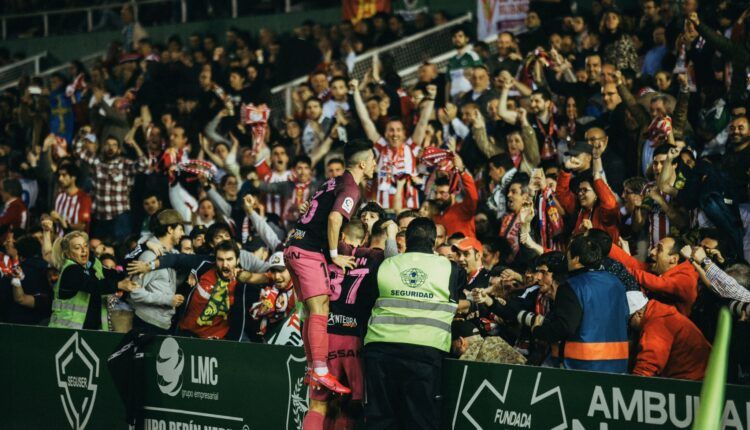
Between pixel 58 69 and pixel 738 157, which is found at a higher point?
pixel 58 69

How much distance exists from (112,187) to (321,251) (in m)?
8.05

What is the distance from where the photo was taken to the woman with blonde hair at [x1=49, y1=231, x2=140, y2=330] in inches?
376

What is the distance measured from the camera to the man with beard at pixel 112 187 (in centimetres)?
1424

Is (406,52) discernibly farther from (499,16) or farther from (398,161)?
(398,161)

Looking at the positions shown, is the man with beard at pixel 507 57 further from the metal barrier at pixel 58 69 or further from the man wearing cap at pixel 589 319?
the metal barrier at pixel 58 69

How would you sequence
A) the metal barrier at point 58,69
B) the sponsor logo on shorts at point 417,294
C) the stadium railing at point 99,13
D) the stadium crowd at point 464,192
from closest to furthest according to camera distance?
the sponsor logo on shorts at point 417,294 < the stadium crowd at point 464,192 < the stadium railing at point 99,13 < the metal barrier at point 58,69

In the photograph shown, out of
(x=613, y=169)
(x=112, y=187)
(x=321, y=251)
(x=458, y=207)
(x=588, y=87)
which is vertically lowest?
(x=321, y=251)

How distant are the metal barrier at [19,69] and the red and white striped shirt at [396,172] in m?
14.4

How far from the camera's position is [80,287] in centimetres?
956

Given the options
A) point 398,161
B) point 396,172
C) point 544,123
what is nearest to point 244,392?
point 396,172

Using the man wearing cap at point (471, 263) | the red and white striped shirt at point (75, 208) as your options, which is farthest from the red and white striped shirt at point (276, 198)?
the man wearing cap at point (471, 263)

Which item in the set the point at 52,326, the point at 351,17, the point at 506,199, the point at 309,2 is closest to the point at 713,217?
the point at 506,199

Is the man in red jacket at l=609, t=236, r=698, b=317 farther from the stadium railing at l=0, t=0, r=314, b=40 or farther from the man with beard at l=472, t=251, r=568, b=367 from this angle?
the stadium railing at l=0, t=0, r=314, b=40

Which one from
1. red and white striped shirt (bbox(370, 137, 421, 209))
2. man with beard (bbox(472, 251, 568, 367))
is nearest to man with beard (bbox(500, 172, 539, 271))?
man with beard (bbox(472, 251, 568, 367))
